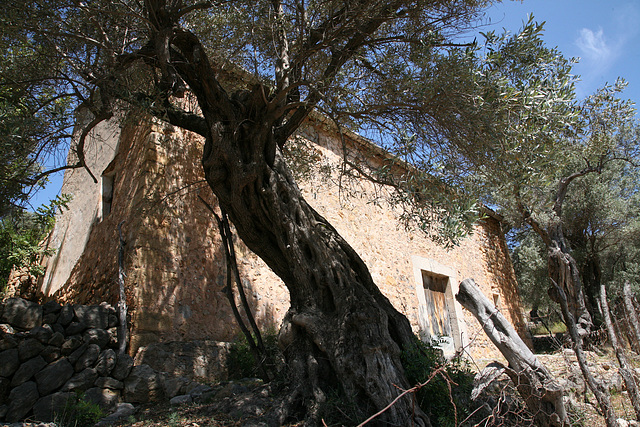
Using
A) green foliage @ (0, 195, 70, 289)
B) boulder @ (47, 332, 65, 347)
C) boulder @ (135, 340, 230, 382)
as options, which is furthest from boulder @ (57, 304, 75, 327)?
green foliage @ (0, 195, 70, 289)

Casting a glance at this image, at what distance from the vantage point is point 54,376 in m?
4.29

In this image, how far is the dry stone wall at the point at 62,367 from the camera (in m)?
4.07

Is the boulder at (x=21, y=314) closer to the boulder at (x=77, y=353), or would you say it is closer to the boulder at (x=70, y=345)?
the boulder at (x=70, y=345)

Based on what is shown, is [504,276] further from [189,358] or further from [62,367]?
[62,367]

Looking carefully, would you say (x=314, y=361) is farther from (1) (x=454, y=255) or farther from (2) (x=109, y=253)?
(1) (x=454, y=255)

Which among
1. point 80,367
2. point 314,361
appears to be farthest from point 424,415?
point 80,367

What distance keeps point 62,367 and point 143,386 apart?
32.1 inches

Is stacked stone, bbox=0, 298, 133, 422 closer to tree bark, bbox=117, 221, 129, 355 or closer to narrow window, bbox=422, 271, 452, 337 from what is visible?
tree bark, bbox=117, 221, 129, 355

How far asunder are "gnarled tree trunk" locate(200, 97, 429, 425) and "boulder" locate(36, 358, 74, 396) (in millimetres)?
2231

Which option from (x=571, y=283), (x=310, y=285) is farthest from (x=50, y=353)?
(x=571, y=283)

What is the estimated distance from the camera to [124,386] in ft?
14.9

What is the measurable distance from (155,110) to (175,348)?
277 cm

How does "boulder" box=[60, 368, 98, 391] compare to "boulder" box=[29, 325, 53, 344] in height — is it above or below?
below

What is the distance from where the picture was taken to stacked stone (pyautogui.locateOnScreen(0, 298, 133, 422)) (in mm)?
4055
